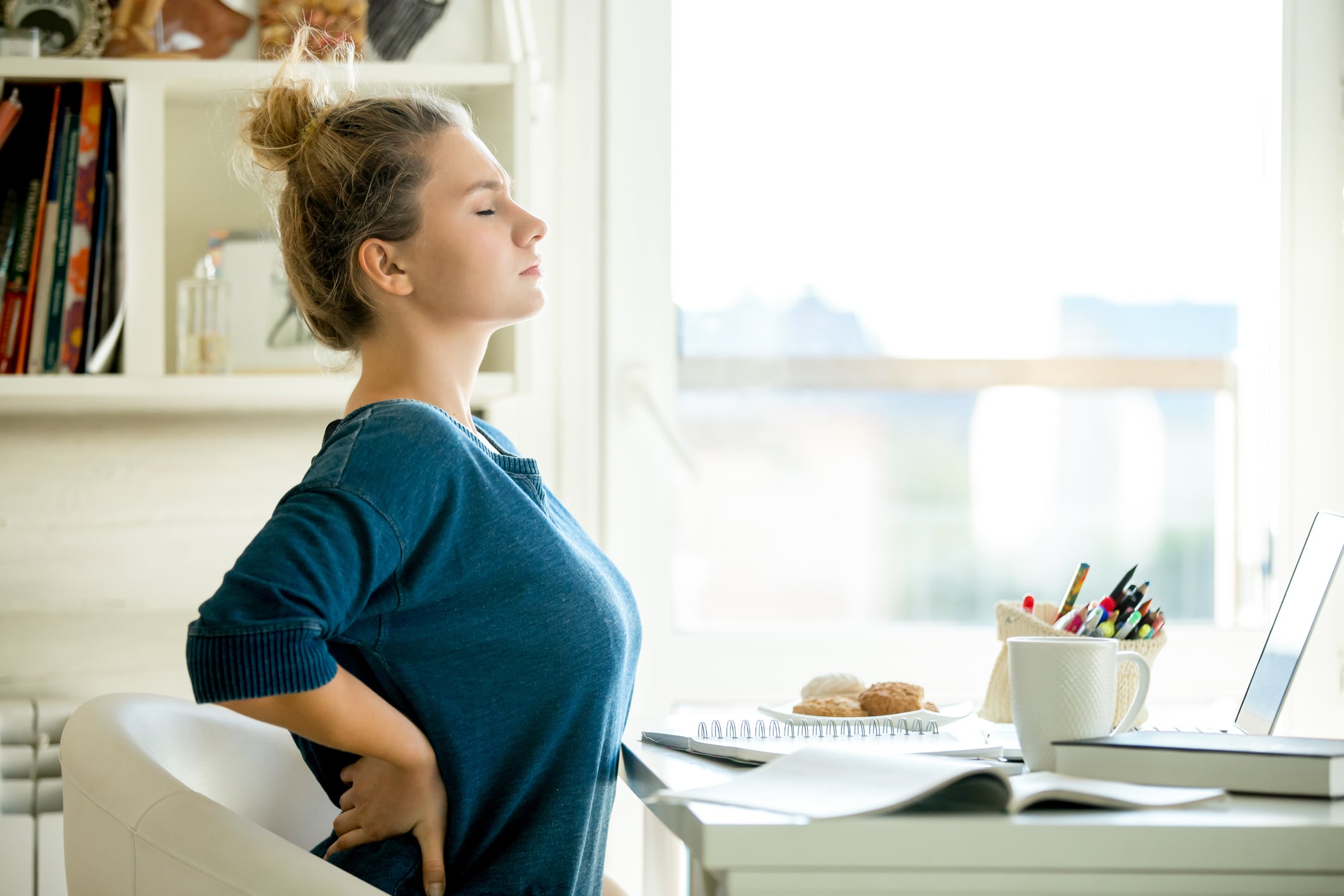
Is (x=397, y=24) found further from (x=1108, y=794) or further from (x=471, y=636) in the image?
(x=1108, y=794)

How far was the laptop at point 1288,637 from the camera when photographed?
3.73 ft

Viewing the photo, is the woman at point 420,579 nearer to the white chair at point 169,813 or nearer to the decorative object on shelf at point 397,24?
the white chair at point 169,813

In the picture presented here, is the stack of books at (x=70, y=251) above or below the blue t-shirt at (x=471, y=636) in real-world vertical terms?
above

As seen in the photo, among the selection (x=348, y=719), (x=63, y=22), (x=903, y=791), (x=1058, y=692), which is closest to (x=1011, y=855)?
(x=903, y=791)

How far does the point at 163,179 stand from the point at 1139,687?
130 centimetres

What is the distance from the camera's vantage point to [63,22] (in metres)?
1.64

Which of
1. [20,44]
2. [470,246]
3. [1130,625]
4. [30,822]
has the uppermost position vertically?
[20,44]

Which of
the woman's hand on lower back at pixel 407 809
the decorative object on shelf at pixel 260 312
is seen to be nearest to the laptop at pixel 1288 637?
the woman's hand on lower back at pixel 407 809

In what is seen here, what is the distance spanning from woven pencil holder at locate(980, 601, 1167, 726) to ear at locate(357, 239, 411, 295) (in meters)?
0.67

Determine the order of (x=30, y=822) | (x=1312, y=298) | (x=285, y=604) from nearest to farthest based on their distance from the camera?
(x=285, y=604)
(x=30, y=822)
(x=1312, y=298)

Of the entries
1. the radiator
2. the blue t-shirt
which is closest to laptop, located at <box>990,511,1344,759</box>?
the blue t-shirt

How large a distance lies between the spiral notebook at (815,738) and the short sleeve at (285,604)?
1.12 feet

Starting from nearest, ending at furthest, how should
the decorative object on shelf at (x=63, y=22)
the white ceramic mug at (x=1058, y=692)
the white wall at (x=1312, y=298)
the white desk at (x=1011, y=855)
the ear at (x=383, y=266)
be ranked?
the white desk at (x=1011, y=855) < the white ceramic mug at (x=1058, y=692) < the ear at (x=383, y=266) < the decorative object on shelf at (x=63, y=22) < the white wall at (x=1312, y=298)

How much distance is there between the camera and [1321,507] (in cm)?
190
